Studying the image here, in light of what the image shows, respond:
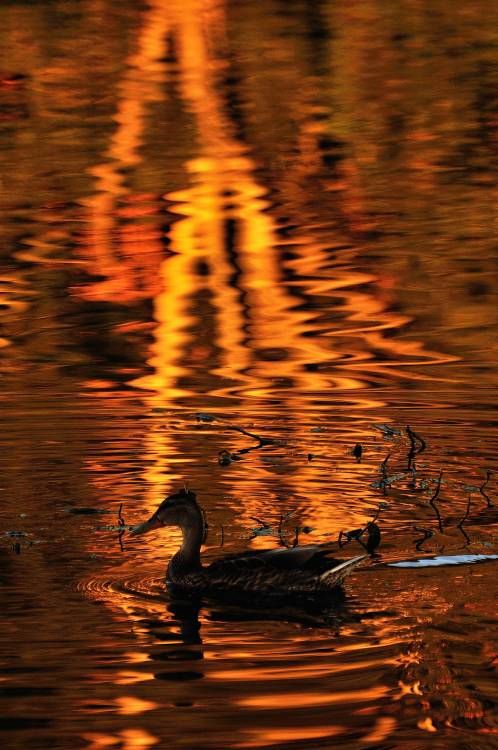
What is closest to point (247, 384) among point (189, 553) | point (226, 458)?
point (226, 458)

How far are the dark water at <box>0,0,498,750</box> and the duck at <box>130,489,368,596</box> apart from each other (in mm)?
185

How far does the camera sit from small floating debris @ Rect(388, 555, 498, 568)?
994 centimetres

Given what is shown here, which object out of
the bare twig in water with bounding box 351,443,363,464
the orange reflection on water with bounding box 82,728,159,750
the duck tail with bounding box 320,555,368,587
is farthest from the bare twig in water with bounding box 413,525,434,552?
the orange reflection on water with bounding box 82,728,159,750

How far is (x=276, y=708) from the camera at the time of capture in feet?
26.0

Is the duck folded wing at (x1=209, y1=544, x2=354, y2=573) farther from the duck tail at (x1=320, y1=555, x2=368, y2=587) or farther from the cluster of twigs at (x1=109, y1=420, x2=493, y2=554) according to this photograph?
the cluster of twigs at (x1=109, y1=420, x2=493, y2=554)

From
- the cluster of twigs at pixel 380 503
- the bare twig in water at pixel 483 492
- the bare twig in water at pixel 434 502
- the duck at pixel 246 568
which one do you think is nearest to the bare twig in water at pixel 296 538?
the cluster of twigs at pixel 380 503

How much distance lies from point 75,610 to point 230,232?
1391 centimetres

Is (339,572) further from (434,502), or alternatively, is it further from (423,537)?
(434,502)

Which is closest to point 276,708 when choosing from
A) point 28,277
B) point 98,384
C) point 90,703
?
point 90,703

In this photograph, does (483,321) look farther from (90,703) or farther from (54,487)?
(90,703)

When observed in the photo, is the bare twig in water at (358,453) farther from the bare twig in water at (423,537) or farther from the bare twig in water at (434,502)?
the bare twig in water at (423,537)

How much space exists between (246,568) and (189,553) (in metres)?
0.52

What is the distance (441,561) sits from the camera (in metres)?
9.97

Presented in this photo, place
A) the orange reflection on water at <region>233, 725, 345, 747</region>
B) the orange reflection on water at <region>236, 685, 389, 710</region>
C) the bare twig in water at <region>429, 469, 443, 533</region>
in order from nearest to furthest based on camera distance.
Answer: the orange reflection on water at <region>233, 725, 345, 747</region> → the orange reflection on water at <region>236, 685, 389, 710</region> → the bare twig in water at <region>429, 469, 443, 533</region>
